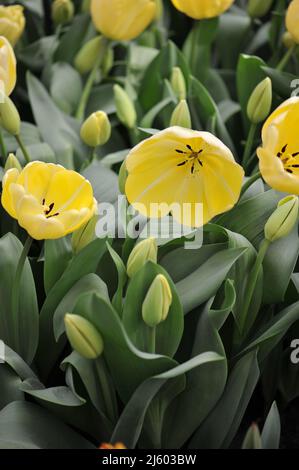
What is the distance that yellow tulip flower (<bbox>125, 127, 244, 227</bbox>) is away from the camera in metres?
0.76

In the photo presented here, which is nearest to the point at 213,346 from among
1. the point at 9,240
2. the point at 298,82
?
the point at 9,240

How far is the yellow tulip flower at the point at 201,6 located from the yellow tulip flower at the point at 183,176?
1.11 ft

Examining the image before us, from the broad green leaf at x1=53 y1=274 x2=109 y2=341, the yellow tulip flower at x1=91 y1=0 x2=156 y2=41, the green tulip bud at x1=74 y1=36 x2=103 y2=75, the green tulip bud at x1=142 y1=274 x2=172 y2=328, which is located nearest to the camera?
the green tulip bud at x1=142 y1=274 x2=172 y2=328

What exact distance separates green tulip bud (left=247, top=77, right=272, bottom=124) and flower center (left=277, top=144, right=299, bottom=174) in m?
0.15

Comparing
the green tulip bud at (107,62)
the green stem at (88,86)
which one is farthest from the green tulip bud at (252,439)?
the green tulip bud at (107,62)

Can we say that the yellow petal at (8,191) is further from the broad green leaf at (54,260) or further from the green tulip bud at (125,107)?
the green tulip bud at (125,107)

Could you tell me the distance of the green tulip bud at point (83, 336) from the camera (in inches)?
28.2

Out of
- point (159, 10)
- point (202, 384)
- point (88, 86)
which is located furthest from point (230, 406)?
point (159, 10)

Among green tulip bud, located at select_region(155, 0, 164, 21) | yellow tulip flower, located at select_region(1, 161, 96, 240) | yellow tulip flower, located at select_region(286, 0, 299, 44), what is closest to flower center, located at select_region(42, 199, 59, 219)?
yellow tulip flower, located at select_region(1, 161, 96, 240)

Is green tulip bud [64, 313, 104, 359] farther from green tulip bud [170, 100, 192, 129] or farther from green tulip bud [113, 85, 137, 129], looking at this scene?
green tulip bud [113, 85, 137, 129]

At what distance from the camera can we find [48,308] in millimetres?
854

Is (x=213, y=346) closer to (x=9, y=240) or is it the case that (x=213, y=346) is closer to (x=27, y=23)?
(x=9, y=240)

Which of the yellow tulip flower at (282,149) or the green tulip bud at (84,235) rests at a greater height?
the yellow tulip flower at (282,149)

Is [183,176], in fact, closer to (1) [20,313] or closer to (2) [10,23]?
(1) [20,313]
